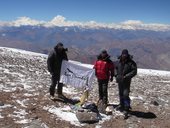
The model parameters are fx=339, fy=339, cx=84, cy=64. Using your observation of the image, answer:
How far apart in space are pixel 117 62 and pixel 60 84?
3.54 meters

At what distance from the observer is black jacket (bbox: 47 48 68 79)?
54.7 feet

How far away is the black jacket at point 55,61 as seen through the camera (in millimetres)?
16688

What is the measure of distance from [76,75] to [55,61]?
6.32ft

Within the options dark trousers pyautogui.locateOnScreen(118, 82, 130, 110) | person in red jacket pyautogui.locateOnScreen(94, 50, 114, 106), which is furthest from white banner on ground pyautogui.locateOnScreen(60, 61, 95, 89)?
dark trousers pyautogui.locateOnScreen(118, 82, 130, 110)

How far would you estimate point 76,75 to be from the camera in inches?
727

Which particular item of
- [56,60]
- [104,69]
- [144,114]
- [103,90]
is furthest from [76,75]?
[144,114]

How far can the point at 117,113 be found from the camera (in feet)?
54.0

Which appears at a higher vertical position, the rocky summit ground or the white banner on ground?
the white banner on ground

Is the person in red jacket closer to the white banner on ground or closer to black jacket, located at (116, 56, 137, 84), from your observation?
black jacket, located at (116, 56, 137, 84)

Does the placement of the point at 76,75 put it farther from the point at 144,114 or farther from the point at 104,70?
the point at 144,114

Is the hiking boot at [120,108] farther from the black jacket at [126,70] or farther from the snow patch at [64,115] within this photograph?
the snow patch at [64,115]

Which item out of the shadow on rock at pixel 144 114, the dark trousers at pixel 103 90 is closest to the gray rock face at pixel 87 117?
the dark trousers at pixel 103 90

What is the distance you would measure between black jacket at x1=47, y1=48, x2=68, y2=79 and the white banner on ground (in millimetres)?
676

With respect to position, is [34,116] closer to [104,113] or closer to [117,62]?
[104,113]
